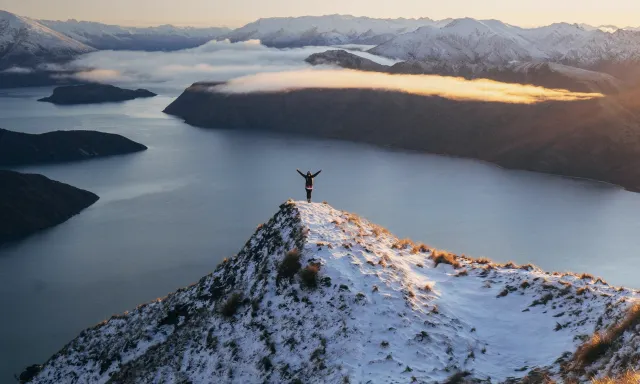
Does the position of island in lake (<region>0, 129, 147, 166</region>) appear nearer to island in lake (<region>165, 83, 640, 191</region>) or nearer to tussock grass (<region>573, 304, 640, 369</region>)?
island in lake (<region>165, 83, 640, 191</region>)

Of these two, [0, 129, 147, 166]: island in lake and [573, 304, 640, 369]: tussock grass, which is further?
[0, 129, 147, 166]: island in lake

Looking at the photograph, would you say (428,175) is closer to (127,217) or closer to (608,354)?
(127,217)

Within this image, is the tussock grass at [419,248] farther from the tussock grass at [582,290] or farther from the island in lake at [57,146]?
the island in lake at [57,146]

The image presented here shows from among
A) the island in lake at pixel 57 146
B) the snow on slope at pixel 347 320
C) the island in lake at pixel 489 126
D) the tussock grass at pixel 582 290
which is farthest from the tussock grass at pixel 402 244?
the island in lake at pixel 57 146

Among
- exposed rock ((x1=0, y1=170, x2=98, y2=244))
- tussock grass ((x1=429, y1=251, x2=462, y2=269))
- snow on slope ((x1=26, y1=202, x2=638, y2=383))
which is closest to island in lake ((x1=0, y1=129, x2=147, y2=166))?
exposed rock ((x1=0, y1=170, x2=98, y2=244))

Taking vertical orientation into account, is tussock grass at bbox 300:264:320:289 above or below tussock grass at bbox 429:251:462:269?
above

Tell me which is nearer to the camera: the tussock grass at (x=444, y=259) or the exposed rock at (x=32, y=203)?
the tussock grass at (x=444, y=259)
